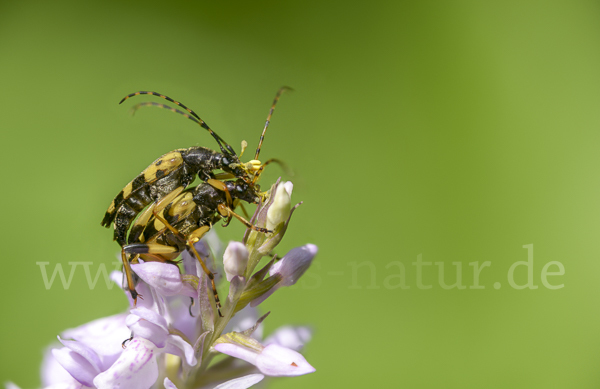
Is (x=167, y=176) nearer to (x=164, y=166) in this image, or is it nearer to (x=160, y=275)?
(x=164, y=166)

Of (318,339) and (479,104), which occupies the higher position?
(479,104)

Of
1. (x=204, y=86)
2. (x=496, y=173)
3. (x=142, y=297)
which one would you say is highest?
(x=204, y=86)

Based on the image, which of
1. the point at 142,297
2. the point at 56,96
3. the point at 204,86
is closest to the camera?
the point at 142,297

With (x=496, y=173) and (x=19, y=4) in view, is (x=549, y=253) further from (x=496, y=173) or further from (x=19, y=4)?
(x=19, y=4)

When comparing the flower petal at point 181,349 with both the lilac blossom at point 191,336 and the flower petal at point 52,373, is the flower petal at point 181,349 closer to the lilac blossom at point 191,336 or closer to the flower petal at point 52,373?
the lilac blossom at point 191,336

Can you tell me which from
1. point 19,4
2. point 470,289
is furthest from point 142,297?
point 19,4
